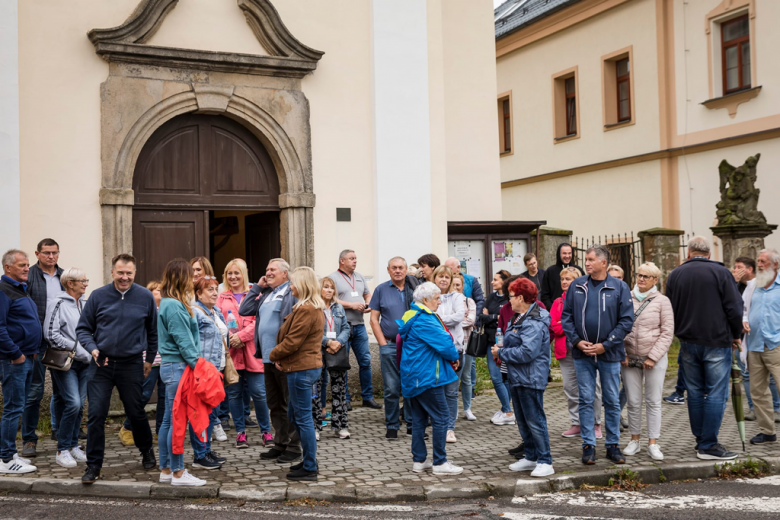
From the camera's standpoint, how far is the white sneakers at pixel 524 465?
7.10m

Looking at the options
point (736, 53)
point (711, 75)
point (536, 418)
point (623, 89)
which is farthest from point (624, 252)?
point (536, 418)

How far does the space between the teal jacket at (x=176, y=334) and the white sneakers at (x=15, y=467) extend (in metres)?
1.59

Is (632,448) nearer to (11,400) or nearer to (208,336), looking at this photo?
(208,336)

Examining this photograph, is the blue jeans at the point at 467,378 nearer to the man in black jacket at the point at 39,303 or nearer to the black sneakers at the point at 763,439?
the black sneakers at the point at 763,439

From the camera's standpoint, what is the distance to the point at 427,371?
22.9 ft

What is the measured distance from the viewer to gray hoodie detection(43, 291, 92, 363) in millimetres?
7531

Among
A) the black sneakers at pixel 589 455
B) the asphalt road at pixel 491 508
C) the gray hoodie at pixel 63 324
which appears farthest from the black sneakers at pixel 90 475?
the black sneakers at pixel 589 455

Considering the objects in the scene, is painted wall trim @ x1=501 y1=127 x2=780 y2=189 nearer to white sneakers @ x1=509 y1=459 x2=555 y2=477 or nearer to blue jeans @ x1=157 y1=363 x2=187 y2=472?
white sneakers @ x1=509 y1=459 x2=555 y2=477

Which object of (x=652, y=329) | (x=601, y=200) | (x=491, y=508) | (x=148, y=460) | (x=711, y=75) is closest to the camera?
(x=491, y=508)

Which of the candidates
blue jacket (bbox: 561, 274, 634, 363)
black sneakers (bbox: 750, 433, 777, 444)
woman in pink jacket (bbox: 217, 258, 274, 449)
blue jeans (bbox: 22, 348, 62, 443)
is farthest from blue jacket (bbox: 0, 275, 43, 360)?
black sneakers (bbox: 750, 433, 777, 444)

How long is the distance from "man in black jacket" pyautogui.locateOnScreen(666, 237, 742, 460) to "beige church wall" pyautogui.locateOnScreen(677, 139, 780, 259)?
12649 mm

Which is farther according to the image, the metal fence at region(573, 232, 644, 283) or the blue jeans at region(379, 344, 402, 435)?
the metal fence at region(573, 232, 644, 283)

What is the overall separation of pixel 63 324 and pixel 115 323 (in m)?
1.00

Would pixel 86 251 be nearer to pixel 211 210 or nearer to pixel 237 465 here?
pixel 211 210
